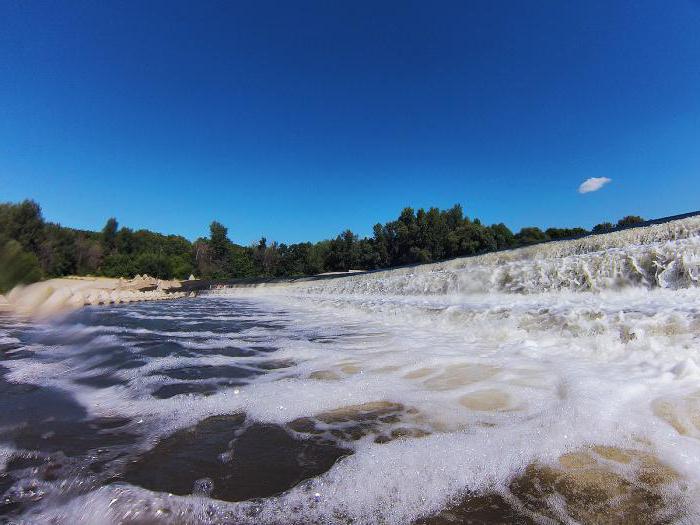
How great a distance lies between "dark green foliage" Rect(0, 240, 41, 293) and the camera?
7609 millimetres

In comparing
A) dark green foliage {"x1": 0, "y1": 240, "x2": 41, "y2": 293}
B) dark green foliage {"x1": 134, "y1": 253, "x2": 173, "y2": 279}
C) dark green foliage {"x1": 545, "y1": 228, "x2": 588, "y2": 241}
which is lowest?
dark green foliage {"x1": 0, "y1": 240, "x2": 41, "y2": 293}

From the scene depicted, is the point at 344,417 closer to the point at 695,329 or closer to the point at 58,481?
the point at 58,481

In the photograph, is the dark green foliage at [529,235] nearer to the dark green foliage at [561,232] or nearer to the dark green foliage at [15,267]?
the dark green foliage at [561,232]

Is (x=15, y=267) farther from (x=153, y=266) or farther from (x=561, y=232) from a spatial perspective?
(x=561, y=232)

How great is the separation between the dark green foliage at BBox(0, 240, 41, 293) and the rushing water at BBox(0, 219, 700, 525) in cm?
517

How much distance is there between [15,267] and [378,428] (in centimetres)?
1056

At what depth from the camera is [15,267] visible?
27.8 feet

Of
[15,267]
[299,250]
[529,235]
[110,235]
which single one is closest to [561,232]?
[529,235]

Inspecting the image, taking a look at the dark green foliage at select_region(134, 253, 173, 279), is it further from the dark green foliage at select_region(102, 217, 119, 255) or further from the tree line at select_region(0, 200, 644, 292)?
the dark green foliage at select_region(102, 217, 119, 255)

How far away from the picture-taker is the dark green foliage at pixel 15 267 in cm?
761


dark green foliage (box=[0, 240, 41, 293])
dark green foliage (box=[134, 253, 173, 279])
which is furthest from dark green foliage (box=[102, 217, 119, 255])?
dark green foliage (box=[0, 240, 41, 293])

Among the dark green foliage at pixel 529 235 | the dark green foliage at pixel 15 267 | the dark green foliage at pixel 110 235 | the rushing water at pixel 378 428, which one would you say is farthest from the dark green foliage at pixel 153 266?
the dark green foliage at pixel 529 235

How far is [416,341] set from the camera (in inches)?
161

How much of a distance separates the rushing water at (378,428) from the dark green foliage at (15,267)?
204 inches
